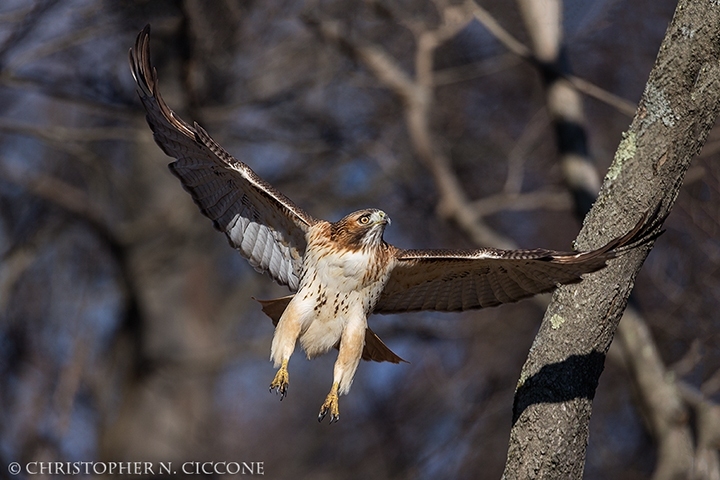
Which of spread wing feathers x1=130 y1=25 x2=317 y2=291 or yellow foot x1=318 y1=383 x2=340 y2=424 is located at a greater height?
spread wing feathers x1=130 y1=25 x2=317 y2=291

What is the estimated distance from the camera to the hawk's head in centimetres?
617

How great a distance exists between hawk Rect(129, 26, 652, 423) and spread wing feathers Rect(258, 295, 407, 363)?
1 centimetres

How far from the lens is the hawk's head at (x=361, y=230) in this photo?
617cm

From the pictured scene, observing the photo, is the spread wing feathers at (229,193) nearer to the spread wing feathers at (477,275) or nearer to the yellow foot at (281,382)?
the spread wing feathers at (477,275)

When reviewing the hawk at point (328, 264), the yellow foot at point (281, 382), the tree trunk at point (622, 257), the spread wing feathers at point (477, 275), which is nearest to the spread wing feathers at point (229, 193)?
the hawk at point (328, 264)

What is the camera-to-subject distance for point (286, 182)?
14.6 m

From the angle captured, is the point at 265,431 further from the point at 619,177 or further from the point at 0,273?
the point at 619,177

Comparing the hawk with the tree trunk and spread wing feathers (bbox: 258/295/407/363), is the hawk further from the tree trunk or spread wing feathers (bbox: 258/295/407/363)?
the tree trunk

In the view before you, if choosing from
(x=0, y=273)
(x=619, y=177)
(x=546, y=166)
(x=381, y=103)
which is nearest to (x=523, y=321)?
(x=546, y=166)

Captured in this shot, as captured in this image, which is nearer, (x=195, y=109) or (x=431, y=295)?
(x=431, y=295)

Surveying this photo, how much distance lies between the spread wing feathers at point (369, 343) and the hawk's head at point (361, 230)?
1.86 ft

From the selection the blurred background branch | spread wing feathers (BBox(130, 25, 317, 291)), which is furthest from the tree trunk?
the blurred background branch

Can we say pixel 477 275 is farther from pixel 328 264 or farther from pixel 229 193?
pixel 229 193

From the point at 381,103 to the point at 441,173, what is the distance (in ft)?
11.5
